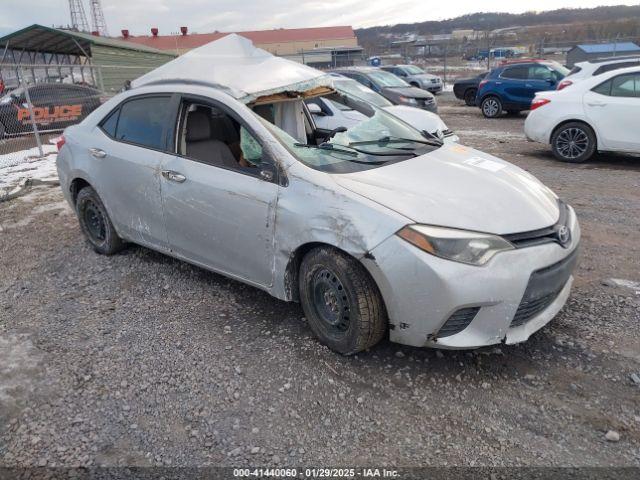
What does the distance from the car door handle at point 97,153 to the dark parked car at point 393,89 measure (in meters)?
9.94

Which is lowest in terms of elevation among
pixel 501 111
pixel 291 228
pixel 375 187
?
→ pixel 501 111

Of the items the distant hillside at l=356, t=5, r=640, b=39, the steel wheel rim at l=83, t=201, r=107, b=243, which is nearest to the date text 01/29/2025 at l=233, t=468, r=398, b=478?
the steel wheel rim at l=83, t=201, r=107, b=243

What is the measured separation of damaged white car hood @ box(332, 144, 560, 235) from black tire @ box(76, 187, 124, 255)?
2.67 m

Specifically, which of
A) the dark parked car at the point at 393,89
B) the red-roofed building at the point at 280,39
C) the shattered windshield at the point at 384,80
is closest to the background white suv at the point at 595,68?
the dark parked car at the point at 393,89

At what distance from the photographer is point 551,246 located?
2.93 m

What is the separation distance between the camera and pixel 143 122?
4.21 metres

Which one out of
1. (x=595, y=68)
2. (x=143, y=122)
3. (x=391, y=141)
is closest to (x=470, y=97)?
(x=595, y=68)

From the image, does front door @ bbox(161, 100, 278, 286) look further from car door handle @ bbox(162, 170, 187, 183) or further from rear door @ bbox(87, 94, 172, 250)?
rear door @ bbox(87, 94, 172, 250)

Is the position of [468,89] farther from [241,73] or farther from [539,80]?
[241,73]

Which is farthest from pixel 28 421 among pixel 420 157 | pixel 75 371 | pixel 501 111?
pixel 501 111

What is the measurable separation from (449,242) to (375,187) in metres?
0.58

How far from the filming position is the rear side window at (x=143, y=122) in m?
4.03

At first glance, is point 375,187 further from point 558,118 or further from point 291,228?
point 558,118

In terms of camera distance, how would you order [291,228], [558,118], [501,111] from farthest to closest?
[501,111] < [558,118] < [291,228]
